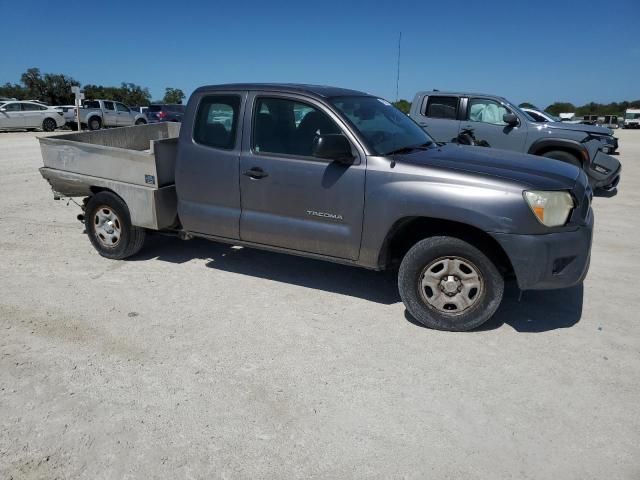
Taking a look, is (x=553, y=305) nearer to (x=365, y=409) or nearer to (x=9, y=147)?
(x=365, y=409)

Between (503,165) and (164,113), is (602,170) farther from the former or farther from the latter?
(164,113)

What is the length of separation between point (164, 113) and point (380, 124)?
23.9 metres

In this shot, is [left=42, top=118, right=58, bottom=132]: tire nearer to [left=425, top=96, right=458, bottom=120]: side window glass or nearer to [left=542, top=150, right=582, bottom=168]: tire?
[left=425, top=96, right=458, bottom=120]: side window glass

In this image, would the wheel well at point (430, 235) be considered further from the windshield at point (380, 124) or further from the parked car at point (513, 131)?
the parked car at point (513, 131)

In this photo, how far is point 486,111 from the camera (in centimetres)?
986

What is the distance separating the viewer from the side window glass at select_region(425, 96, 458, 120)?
9.95 meters

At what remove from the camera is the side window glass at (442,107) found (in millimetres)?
9945

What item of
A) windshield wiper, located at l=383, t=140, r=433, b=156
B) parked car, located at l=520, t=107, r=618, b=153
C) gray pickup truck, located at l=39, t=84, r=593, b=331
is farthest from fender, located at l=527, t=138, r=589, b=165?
windshield wiper, located at l=383, t=140, r=433, b=156

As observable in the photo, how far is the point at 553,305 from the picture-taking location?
442 centimetres

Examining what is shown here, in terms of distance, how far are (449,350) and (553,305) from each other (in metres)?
1.38

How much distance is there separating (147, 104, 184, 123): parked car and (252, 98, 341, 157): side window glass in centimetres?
2257

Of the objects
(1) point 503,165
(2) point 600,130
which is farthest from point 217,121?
(2) point 600,130

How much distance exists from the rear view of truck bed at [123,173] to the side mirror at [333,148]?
73.7 inches

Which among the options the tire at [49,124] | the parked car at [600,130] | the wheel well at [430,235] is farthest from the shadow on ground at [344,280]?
the tire at [49,124]
